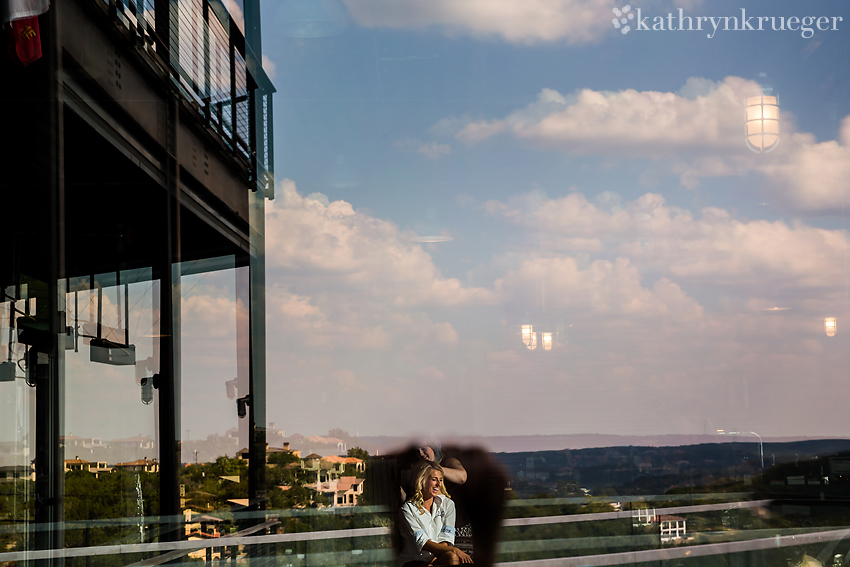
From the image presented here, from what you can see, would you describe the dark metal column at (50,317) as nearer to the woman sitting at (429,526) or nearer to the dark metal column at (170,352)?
the dark metal column at (170,352)

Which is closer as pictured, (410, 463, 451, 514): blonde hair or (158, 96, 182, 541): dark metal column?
(410, 463, 451, 514): blonde hair

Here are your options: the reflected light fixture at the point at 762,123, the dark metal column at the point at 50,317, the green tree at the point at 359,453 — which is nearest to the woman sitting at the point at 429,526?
the green tree at the point at 359,453

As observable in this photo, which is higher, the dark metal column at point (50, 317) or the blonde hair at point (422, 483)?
the dark metal column at point (50, 317)

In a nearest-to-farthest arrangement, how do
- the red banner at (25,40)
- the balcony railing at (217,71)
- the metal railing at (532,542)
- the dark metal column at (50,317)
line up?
the red banner at (25,40)
the dark metal column at (50,317)
the metal railing at (532,542)
the balcony railing at (217,71)

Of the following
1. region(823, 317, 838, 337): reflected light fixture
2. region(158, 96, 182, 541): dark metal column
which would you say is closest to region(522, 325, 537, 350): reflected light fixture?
region(823, 317, 838, 337): reflected light fixture

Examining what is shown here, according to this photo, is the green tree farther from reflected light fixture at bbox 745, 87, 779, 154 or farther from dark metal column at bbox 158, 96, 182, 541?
reflected light fixture at bbox 745, 87, 779, 154

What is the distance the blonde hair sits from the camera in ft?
10.3

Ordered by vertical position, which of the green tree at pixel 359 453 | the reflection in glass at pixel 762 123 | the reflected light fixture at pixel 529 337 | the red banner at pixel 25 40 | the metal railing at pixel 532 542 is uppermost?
the red banner at pixel 25 40

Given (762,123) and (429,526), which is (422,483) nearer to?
(429,526)

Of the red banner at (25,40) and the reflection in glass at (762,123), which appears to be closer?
the red banner at (25,40)

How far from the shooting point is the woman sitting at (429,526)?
3078mm

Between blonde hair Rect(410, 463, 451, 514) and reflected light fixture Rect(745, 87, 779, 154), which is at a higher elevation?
reflected light fixture Rect(745, 87, 779, 154)

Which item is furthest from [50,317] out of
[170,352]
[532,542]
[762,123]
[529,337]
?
[762,123]

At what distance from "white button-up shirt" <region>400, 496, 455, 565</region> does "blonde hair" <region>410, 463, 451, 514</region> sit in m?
0.02
